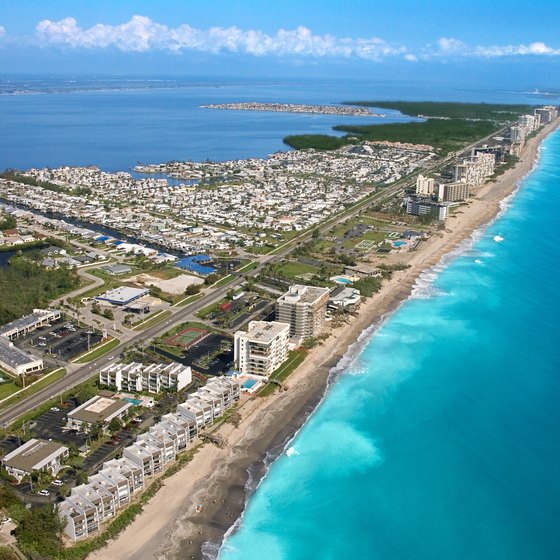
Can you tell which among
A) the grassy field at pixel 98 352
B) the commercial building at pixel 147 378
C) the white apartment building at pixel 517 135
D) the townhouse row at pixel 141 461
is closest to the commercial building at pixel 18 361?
the grassy field at pixel 98 352

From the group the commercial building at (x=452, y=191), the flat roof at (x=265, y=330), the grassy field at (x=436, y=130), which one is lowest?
the flat roof at (x=265, y=330)

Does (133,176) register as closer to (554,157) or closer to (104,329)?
(104,329)

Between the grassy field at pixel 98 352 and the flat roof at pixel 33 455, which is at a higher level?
the flat roof at pixel 33 455

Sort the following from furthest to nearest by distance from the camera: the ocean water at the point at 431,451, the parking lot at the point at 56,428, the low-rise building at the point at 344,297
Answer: the low-rise building at the point at 344,297, the parking lot at the point at 56,428, the ocean water at the point at 431,451

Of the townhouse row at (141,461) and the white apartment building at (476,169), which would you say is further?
the white apartment building at (476,169)

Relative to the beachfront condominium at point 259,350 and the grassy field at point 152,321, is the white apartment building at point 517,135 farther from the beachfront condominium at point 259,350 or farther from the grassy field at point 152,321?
the beachfront condominium at point 259,350

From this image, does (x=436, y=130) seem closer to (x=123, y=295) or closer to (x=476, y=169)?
(x=476, y=169)

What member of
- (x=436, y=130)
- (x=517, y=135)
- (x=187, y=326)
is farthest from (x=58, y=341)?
(x=436, y=130)

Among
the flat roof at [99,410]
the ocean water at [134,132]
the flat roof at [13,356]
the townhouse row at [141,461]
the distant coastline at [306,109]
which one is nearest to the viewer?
the townhouse row at [141,461]
